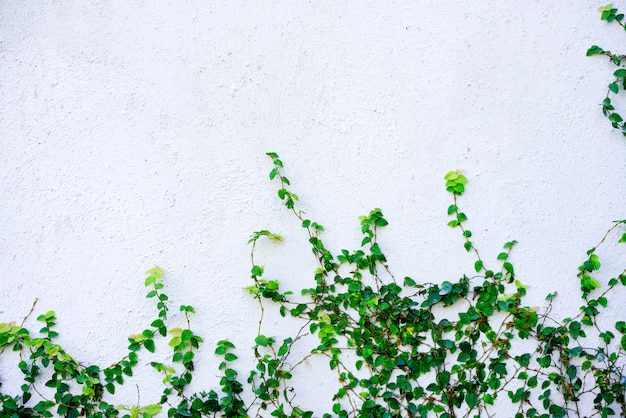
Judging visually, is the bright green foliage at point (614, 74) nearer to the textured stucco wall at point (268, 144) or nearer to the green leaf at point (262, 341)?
the textured stucco wall at point (268, 144)

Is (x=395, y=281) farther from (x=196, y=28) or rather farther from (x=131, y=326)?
(x=196, y=28)

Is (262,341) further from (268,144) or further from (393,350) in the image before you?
(268,144)

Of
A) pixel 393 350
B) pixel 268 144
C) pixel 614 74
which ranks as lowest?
pixel 393 350

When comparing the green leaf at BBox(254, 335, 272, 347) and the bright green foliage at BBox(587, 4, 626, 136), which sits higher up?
the bright green foliage at BBox(587, 4, 626, 136)

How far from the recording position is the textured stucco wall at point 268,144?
7.97ft

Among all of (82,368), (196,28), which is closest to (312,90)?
(196,28)

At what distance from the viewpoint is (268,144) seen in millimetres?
2488

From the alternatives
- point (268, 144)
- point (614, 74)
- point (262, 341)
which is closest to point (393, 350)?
point (262, 341)

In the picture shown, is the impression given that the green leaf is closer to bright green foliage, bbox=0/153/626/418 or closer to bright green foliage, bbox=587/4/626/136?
bright green foliage, bbox=0/153/626/418

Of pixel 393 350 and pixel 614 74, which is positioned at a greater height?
pixel 614 74

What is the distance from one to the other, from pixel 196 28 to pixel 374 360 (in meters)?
1.74

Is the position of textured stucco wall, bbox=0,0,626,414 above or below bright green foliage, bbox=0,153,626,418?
above

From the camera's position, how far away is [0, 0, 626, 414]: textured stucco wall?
2428mm

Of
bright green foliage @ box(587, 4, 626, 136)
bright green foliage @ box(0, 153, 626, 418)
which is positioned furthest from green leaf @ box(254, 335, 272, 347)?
bright green foliage @ box(587, 4, 626, 136)
